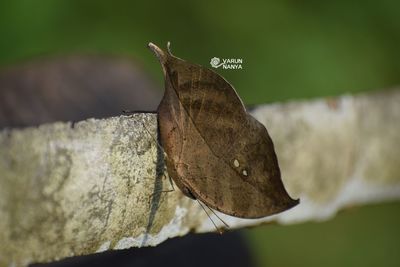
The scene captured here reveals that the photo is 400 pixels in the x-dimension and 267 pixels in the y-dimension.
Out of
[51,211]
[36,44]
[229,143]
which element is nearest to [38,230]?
[51,211]

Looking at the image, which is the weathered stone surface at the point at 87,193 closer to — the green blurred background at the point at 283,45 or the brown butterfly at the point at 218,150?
the brown butterfly at the point at 218,150

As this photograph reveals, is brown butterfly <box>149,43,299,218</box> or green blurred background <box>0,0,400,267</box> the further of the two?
green blurred background <box>0,0,400,267</box>

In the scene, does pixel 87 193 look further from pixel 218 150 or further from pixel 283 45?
pixel 283 45

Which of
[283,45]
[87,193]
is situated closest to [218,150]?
[87,193]

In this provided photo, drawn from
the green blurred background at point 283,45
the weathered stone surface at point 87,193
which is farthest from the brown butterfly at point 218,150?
the green blurred background at point 283,45

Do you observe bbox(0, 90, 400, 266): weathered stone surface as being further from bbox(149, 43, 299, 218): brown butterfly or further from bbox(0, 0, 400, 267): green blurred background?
bbox(0, 0, 400, 267): green blurred background

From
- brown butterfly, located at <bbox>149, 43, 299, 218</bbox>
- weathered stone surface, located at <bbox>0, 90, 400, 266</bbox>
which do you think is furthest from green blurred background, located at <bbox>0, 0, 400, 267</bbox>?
brown butterfly, located at <bbox>149, 43, 299, 218</bbox>
